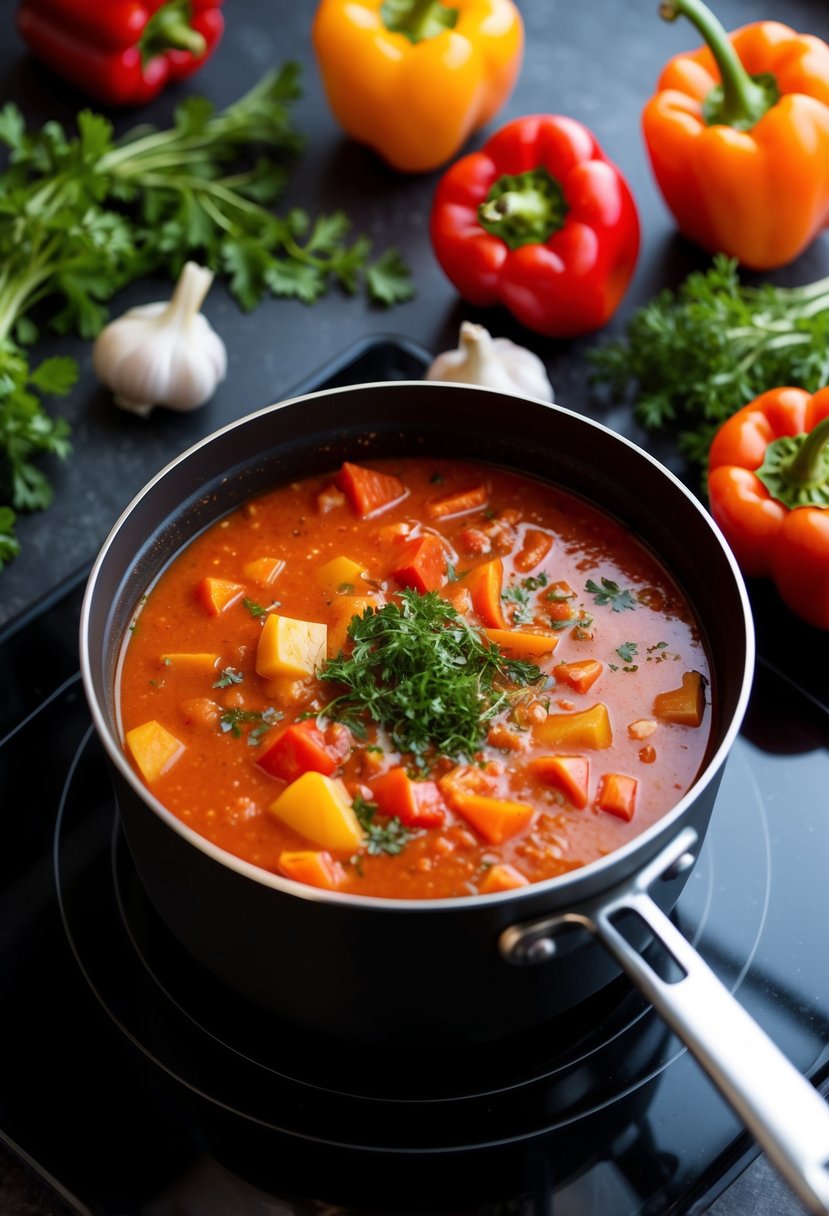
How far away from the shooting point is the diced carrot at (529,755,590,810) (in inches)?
80.4

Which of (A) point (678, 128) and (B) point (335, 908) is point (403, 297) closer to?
(A) point (678, 128)

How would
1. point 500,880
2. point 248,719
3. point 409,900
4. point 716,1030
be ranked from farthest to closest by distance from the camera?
point 248,719
point 500,880
point 409,900
point 716,1030

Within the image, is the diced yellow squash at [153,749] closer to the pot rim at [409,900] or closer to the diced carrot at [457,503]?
the pot rim at [409,900]

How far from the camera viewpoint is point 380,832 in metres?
2.00

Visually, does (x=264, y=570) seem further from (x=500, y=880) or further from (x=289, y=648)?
(x=500, y=880)

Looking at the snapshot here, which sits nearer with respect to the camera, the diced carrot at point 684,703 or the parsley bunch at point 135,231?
the diced carrot at point 684,703

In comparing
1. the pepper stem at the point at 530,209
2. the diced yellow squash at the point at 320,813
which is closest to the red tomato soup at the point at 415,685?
the diced yellow squash at the point at 320,813

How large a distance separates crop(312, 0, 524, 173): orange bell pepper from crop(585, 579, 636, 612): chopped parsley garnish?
1.72 metres

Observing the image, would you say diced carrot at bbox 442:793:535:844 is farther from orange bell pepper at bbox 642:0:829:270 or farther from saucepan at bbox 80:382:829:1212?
orange bell pepper at bbox 642:0:829:270

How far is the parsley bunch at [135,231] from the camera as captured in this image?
3.00 meters

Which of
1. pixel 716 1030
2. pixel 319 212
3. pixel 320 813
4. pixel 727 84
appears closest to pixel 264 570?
pixel 320 813

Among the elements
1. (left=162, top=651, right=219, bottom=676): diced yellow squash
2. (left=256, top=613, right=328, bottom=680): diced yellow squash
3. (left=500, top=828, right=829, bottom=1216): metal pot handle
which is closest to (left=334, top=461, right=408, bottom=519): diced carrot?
(left=256, top=613, right=328, bottom=680): diced yellow squash

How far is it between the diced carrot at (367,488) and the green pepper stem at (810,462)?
841 millimetres

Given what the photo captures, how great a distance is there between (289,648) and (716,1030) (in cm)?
102
